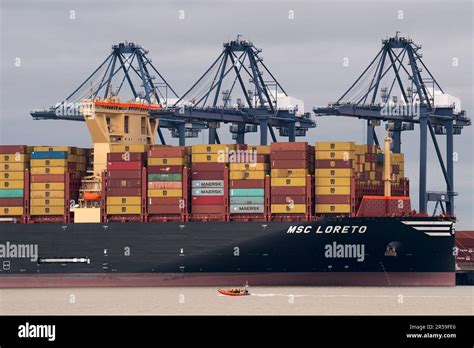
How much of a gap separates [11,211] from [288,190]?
62.3ft

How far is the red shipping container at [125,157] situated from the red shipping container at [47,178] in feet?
11.9

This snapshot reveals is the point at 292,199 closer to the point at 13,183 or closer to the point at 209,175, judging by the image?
the point at 209,175

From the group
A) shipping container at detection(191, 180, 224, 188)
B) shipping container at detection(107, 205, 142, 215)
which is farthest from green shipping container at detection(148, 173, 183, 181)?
shipping container at detection(107, 205, 142, 215)

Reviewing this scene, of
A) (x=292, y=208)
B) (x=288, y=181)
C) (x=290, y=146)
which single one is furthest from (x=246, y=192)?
(x=290, y=146)

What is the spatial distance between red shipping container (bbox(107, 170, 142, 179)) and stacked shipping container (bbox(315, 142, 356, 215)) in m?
11.7

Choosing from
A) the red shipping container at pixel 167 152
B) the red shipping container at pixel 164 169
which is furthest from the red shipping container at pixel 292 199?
the red shipping container at pixel 167 152

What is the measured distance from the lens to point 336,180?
8612 centimetres

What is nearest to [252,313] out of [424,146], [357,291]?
[357,291]

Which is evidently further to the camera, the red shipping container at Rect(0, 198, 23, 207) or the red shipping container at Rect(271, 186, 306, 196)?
the red shipping container at Rect(0, 198, 23, 207)

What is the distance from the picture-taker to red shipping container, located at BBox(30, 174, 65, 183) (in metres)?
89.9

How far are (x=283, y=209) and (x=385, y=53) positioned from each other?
2978cm

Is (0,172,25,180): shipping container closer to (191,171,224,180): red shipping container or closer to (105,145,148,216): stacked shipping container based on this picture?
(105,145,148,216): stacked shipping container

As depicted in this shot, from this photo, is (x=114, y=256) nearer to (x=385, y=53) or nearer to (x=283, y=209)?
(x=283, y=209)
